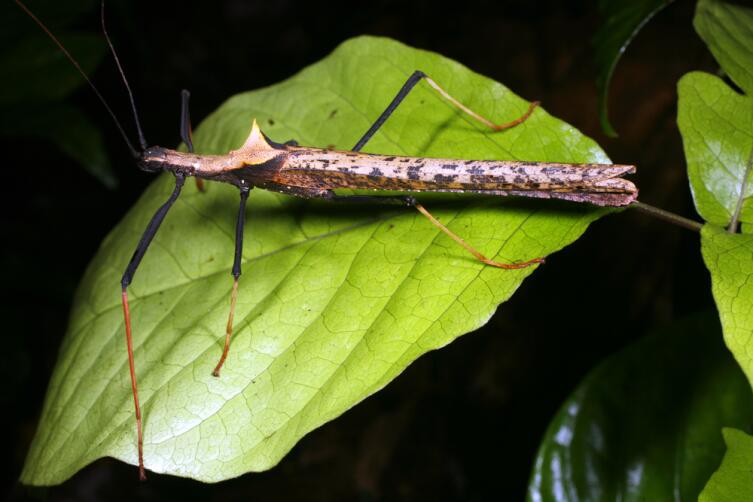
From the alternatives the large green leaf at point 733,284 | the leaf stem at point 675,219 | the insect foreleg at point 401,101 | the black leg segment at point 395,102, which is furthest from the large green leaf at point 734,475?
the black leg segment at point 395,102

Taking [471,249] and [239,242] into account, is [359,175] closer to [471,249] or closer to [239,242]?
[239,242]

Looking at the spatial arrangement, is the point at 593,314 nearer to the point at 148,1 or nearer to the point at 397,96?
the point at 397,96

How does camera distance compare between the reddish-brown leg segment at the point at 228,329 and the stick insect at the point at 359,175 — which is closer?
the stick insect at the point at 359,175

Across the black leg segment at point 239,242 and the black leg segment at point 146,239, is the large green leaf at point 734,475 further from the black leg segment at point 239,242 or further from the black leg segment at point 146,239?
the black leg segment at point 146,239

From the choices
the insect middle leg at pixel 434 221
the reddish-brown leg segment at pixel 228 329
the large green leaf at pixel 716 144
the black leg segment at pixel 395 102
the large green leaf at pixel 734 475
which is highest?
the large green leaf at pixel 716 144

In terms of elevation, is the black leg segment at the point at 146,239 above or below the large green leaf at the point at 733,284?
below

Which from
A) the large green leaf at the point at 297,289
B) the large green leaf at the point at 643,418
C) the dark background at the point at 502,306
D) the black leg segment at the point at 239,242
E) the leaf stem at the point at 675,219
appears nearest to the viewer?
the leaf stem at the point at 675,219

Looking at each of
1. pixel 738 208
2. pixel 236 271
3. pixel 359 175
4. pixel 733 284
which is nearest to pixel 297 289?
pixel 236 271

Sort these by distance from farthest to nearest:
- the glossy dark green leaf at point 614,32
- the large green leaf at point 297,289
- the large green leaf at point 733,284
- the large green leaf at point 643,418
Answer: the glossy dark green leaf at point 614,32 → the large green leaf at point 643,418 → the large green leaf at point 297,289 → the large green leaf at point 733,284
